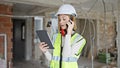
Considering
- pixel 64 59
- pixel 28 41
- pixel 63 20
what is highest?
pixel 63 20

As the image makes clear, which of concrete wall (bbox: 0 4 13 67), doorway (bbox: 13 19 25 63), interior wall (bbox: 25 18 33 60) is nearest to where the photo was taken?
concrete wall (bbox: 0 4 13 67)

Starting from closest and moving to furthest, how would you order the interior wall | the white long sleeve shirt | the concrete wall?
the white long sleeve shirt → the concrete wall → the interior wall

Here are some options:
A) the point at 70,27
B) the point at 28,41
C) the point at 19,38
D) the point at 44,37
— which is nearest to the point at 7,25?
the point at 44,37

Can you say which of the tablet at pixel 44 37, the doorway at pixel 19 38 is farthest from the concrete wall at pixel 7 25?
the doorway at pixel 19 38

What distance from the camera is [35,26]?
781 cm

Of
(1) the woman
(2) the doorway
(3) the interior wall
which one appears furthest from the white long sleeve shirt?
(2) the doorway

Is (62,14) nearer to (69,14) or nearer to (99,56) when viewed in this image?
(69,14)

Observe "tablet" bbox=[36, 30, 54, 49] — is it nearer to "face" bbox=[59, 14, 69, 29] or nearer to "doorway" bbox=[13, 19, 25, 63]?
"face" bbox=[59, 14, 69, 29]

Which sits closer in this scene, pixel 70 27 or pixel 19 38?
pixel 70 27

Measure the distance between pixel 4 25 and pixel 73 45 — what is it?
Result: 330cm

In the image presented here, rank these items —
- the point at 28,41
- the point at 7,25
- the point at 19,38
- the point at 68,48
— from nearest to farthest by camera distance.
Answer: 1. the point at 68,48
2. the point at 7,25
3. the point at 28,41
4. the point at 19,38

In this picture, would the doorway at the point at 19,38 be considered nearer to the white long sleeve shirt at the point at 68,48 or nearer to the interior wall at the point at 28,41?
the interior wall at the point at 28,41

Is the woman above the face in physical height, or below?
below

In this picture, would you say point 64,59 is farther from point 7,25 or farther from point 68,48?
point 7,25
